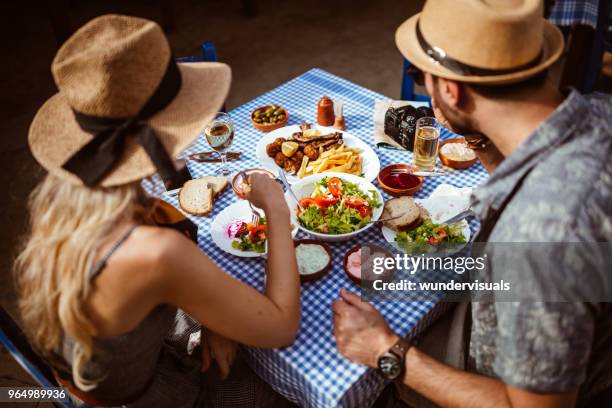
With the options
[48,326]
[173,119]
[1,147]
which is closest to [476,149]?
[173,119]

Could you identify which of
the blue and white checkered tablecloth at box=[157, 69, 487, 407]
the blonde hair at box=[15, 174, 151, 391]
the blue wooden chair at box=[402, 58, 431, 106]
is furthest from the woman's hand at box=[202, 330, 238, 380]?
the blue wooden chair at box=[402, 58, 431, 106]

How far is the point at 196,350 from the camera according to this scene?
2.16 meters

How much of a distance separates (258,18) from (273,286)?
7.05 meters

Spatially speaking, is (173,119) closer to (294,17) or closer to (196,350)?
(196,350)

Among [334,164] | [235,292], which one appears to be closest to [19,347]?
[235,292]

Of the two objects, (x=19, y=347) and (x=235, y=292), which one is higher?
(x=235, y=292)

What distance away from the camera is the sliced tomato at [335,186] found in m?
2.34

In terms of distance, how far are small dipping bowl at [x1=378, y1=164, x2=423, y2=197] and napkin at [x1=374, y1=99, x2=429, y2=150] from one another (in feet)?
0.94

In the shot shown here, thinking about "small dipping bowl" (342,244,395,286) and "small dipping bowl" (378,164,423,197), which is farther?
"small dipping bowl" (378,164,423,197)

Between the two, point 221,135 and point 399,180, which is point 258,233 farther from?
point 399,180

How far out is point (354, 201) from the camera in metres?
2.27

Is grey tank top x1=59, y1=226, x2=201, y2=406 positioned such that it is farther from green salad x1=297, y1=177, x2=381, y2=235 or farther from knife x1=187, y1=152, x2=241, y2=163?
knife x1=187, y1=152, x2=241, y2=163

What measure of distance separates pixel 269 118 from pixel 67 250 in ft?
A: 5.78

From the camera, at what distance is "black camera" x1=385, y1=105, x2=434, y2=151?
106 inches
